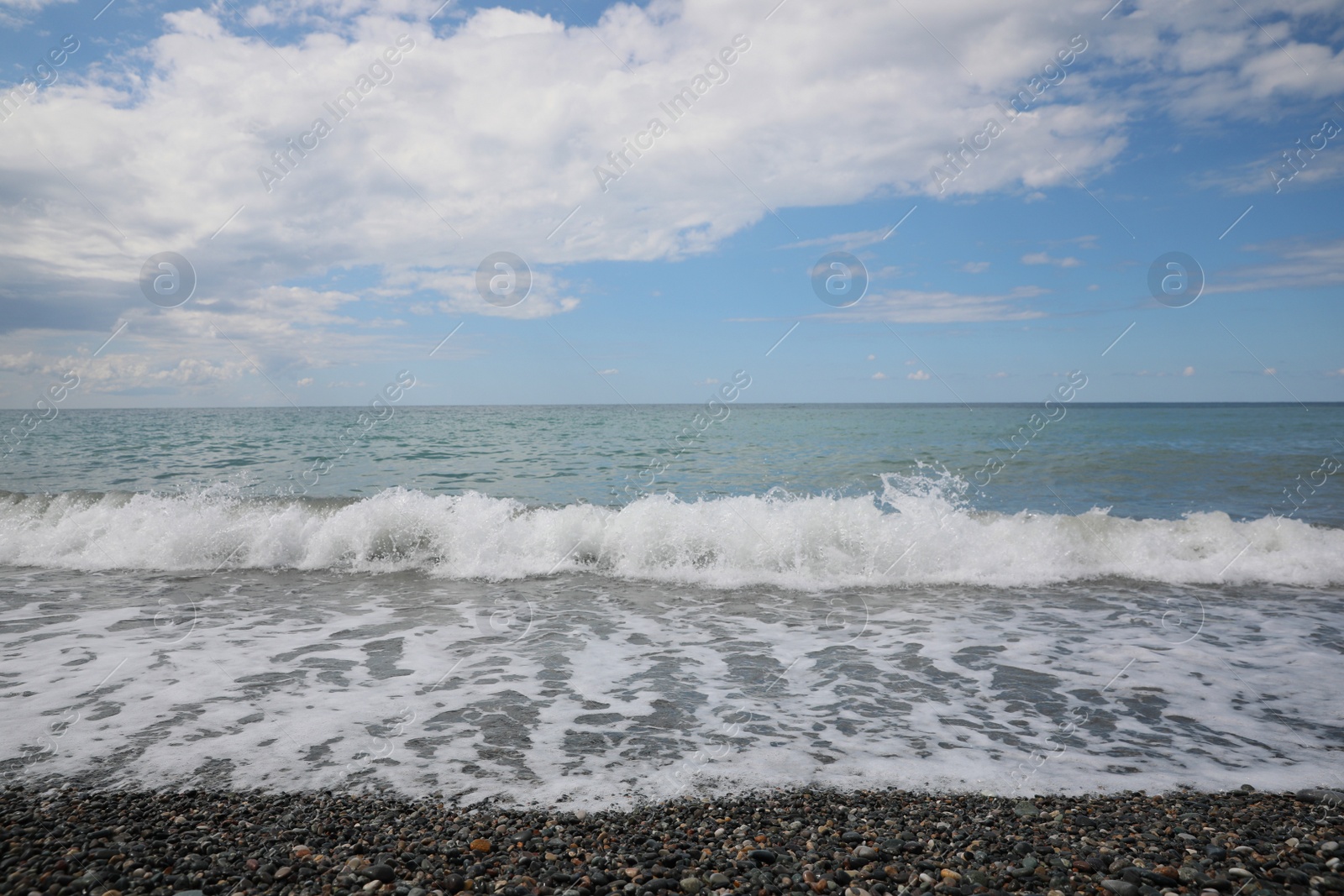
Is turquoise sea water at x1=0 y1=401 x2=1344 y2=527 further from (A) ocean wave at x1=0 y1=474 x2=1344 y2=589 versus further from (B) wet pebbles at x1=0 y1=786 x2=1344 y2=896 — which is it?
(B) wet pebbles at x1=0 y1=786 x2=1344 y2=896

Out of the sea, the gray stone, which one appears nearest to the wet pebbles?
the gray stone

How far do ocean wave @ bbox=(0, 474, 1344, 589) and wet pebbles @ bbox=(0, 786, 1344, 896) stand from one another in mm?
6568

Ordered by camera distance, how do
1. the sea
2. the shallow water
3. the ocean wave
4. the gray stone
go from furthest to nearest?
1. the ocean wave
2. the sea
3. the shallow water
4. the gray stone

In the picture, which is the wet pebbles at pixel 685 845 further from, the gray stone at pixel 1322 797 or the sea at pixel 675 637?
the sea at pixel 675 637

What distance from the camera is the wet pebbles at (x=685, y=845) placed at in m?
3.23

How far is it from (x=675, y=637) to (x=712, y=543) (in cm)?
404

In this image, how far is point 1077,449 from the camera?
25375 millimetres

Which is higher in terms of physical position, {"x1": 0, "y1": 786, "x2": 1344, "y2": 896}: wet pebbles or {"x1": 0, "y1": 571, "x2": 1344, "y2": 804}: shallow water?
{"x1": 0, "y1": 786, "x2": 1344, "y2": 896}: wet pebbles

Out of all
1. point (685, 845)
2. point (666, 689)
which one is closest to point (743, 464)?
point (666, 689)

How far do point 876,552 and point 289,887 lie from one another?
391 inches

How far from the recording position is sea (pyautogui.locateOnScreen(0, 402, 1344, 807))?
475 cm

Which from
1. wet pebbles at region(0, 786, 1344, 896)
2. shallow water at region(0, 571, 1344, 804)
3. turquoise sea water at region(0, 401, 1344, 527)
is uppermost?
turquoise sea water at region(0, 401, 1344, 527)

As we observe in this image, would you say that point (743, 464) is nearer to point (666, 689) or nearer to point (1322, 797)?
point (666, 689)

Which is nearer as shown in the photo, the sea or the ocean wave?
the sea
